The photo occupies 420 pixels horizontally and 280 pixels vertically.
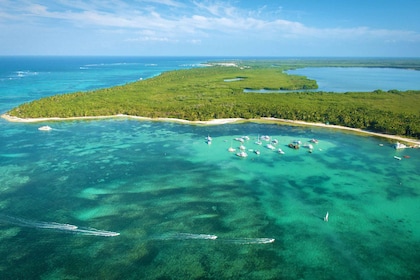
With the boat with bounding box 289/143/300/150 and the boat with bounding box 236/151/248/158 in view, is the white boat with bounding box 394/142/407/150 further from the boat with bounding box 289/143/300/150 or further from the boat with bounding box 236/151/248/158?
the boat with bounding box 236/151/248/158

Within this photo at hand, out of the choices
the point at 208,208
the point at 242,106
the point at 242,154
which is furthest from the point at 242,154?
the point at 242,106

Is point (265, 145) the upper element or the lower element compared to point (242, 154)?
upper

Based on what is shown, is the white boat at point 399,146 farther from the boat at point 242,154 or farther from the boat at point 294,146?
the boat at point 242,154

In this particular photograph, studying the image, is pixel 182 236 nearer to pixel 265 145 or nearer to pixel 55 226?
pixel 55 226

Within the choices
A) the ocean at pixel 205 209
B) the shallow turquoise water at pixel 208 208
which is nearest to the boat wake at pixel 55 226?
the ocean at pixel 205 209

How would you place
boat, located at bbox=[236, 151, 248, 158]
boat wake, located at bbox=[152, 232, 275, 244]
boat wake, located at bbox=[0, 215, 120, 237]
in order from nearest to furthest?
boat wake, located at bbox=[152, 232, 275, 244] < boat wake, located at bbox=[0, 215, 120, 237] < boat, located at bbox=[236, 151, 248, 158]

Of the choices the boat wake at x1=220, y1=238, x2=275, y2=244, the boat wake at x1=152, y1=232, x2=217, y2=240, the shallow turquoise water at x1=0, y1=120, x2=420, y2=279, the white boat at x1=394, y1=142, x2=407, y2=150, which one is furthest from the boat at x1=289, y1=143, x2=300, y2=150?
the boat wake at x1=152, y1=232, x2=217, y2=240
